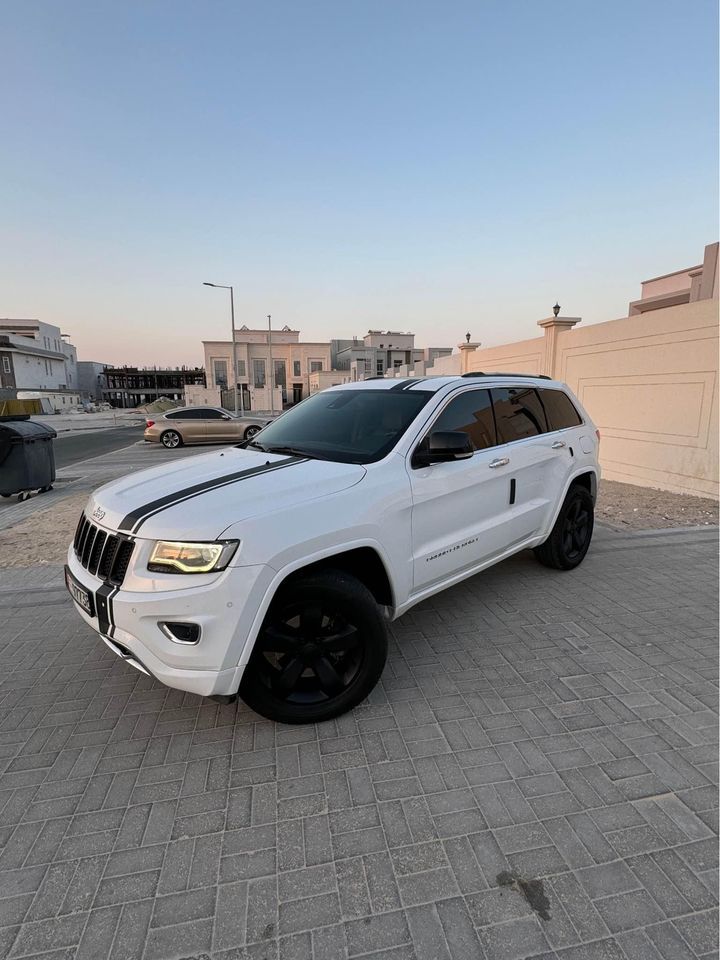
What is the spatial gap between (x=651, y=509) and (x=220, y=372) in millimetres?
62993

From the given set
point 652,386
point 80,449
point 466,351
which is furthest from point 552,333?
point 80,449

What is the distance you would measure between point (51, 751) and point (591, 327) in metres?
11.0

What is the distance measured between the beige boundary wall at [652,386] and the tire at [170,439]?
44.7ft

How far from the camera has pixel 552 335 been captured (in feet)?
37.1

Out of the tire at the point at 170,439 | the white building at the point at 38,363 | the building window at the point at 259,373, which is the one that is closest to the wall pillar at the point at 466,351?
the tire at the point at 170,439

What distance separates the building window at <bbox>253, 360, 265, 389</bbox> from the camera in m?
64.6

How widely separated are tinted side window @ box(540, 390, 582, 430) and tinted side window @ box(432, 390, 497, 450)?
980 mm

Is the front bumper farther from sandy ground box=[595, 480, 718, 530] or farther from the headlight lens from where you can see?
sandy ground box=[595, 480, 718, 530]

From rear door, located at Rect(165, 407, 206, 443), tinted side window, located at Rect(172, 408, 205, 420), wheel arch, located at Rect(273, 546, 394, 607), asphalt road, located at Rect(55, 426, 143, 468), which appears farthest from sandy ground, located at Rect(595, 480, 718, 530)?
tinted side window, located at Rect(172, 408, 205, 420)

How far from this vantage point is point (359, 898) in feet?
5.83

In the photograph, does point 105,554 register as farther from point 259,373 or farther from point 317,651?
point 259,373

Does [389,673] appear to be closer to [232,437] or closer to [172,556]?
[172,556]

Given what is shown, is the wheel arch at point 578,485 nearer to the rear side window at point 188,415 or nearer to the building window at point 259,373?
the rear side window at point 188,415

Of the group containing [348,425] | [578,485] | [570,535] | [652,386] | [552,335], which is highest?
[552,335]
